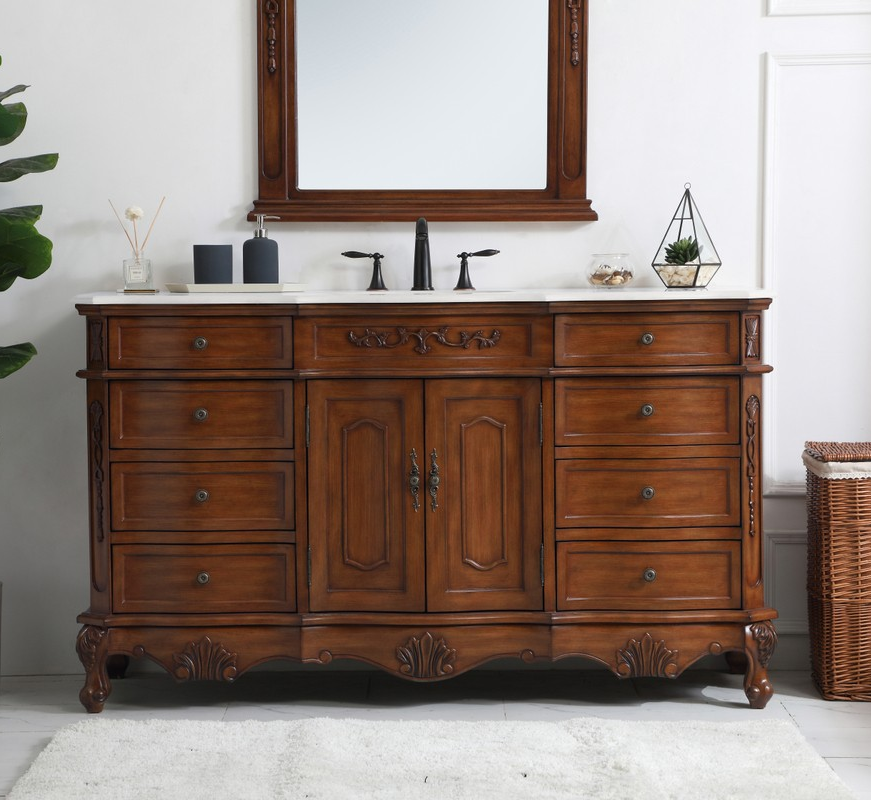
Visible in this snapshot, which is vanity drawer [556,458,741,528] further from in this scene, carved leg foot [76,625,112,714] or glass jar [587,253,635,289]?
carved leg foot [76,625,112,714]

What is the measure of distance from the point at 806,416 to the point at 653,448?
0.74 m

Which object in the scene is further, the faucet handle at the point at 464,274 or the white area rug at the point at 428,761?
the faucet handle at the point at 464,274

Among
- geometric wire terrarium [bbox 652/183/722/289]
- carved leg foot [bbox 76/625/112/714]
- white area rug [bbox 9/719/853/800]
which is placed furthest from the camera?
geometric wire terrarium [bbox 652/183/722/289]

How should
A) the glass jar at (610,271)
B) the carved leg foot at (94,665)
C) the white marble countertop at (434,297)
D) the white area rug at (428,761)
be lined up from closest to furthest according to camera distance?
the white area rug at (428,761)
the white marble countertop at (434,297)
the carved leg foot at (94,665)
the glass jar at (610,271)

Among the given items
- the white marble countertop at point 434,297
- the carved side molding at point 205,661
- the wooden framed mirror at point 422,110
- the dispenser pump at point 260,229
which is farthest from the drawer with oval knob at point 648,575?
the dispenser pump at point 260,229

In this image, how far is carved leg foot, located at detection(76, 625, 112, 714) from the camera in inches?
104

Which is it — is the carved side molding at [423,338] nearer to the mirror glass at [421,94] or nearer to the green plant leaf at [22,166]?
the mirror glass at [421,94]

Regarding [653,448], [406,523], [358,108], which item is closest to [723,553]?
[653,448]

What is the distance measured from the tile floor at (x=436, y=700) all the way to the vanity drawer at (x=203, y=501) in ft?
1.76

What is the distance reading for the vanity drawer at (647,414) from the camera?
2.60 m

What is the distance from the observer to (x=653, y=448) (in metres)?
2.61

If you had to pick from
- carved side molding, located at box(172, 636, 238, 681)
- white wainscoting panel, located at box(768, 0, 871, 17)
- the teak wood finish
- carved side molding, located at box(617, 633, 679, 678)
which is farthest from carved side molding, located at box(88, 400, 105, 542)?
white wainscoting panel, located at box(768, 0, 871, 17)

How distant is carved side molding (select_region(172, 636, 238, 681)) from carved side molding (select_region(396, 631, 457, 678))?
1.48 feet

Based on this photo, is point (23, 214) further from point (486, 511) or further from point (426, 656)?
point (426, 656)
